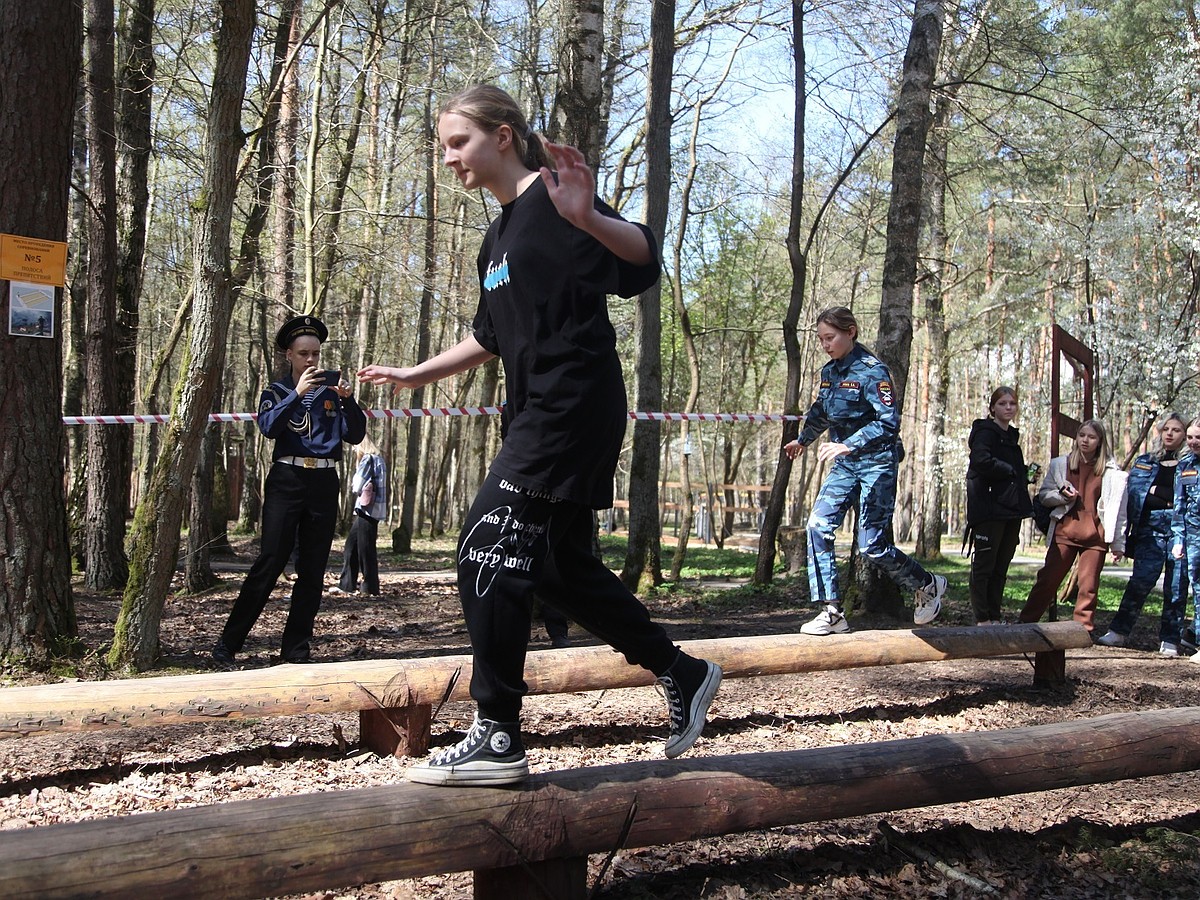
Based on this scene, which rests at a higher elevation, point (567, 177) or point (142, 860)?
point (567, 177)

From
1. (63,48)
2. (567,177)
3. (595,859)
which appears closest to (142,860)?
(595,859)

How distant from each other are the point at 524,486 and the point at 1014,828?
9.31ft

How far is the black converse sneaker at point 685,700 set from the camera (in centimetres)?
356

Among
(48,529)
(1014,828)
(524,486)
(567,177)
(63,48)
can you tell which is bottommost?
(1014,828)

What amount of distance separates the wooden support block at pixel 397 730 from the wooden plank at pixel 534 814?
5.32 ft

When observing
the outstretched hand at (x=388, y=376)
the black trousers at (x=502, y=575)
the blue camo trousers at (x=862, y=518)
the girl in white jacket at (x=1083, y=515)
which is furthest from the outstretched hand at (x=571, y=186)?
the girl in white jacket at (x=1083, y=515)

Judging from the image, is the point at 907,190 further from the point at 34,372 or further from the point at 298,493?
the point at 34,372

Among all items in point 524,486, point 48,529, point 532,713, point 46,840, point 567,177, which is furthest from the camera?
point 48,529

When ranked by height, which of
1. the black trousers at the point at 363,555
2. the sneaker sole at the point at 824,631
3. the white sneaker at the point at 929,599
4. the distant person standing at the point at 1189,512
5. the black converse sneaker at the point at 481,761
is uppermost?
the distant person standing at the point at 1189,512

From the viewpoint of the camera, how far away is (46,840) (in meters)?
2.37

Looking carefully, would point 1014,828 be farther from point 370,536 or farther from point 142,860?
point 370,536

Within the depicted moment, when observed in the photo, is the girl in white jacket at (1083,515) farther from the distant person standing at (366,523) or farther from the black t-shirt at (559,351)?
the black t-shirt at (559,351)

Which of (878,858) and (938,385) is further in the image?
(938,385)

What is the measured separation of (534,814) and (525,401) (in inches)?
47.8
